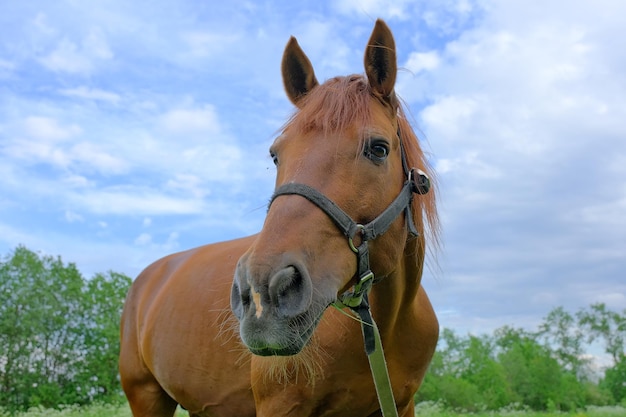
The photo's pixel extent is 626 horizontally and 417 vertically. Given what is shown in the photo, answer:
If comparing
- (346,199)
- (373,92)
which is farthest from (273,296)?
(373,92)

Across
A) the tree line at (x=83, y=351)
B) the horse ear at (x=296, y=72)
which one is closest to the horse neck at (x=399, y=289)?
the horse ear at (x=296, y=72)

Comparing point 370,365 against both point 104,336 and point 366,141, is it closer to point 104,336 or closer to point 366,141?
point 366,141

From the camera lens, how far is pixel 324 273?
7.54ft

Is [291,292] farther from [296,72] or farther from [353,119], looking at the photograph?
[296,72]

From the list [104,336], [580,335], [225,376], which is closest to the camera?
[225,376]

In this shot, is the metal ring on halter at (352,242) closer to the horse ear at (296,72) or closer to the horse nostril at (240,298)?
the horse nostril at (240,298)

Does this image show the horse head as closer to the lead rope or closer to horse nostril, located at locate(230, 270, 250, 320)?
horse nostril, located at locate(230, 270, 250, 320)

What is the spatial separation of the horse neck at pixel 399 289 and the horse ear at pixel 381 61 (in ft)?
2.81

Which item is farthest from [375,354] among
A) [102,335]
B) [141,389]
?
[102,335]

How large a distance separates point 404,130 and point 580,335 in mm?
40652

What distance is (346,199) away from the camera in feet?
8.14

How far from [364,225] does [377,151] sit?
372 millimetres

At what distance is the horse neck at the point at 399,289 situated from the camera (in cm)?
305

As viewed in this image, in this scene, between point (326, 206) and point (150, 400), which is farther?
point (150, 400)
